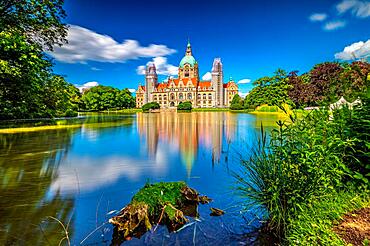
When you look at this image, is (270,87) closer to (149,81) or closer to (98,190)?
(98,190)

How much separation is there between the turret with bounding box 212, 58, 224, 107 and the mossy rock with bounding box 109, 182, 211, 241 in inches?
4142

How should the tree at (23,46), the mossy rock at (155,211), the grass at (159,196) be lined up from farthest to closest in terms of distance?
1. the tree at (23,46)
2. the grass at (159,196)
3. the mossy rock at (155,211)

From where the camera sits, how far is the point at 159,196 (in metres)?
3.95

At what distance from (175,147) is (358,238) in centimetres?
834

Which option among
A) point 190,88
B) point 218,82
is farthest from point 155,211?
point 218,82

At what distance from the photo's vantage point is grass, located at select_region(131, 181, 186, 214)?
150 inches

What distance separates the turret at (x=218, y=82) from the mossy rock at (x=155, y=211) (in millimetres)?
105216

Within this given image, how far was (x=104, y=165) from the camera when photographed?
7.43 m

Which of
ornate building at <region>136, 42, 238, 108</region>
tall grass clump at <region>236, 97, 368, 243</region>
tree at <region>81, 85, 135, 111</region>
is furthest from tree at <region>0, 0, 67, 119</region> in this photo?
ornate building at <region>136, 42, 238, 108</region>

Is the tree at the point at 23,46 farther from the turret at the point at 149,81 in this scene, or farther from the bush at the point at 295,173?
the turret at the point at 149,81

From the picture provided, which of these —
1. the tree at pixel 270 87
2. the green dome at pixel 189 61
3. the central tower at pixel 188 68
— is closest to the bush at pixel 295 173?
the tree at pixel 270 87

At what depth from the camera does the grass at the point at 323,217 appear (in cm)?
247

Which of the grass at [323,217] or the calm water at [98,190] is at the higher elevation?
the grass at [323,217]

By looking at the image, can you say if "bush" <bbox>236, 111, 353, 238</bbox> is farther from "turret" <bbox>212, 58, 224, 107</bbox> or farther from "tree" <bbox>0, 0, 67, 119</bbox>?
"turret" <bbox>212, 58, 224, 107</bbox>
